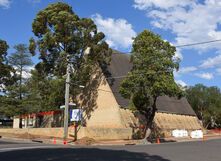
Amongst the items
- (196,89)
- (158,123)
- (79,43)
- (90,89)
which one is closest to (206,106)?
(196,89)

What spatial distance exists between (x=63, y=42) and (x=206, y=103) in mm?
65265

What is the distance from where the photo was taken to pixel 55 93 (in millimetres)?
51875

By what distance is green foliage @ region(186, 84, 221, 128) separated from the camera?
4106 inches

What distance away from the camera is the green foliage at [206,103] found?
10429 cm

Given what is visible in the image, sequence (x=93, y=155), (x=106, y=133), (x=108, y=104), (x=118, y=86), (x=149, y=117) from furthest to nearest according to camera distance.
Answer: (x=118, y=86) → (x=108, y=104) → (x=106, y=133) → (x=149, y=117) → (x=93, y=155)

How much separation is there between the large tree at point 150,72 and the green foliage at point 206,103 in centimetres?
5934

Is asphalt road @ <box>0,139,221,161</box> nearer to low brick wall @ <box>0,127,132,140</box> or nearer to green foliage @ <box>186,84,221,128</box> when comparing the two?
low brick wall @ <box>0,127,132,140</box>

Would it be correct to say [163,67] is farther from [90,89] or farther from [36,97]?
[36,97]

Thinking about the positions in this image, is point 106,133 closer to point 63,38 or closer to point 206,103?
point 63,38

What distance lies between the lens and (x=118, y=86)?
62750mm

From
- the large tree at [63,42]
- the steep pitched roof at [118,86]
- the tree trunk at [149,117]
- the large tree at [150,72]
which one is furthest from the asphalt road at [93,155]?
the steep pitched roof at [118,86]

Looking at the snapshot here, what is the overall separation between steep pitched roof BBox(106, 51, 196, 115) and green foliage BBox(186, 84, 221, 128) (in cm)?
2327

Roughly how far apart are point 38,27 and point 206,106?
66.3 meters

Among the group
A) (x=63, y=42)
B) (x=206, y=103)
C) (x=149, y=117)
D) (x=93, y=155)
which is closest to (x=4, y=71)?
(x=63, y=42)
